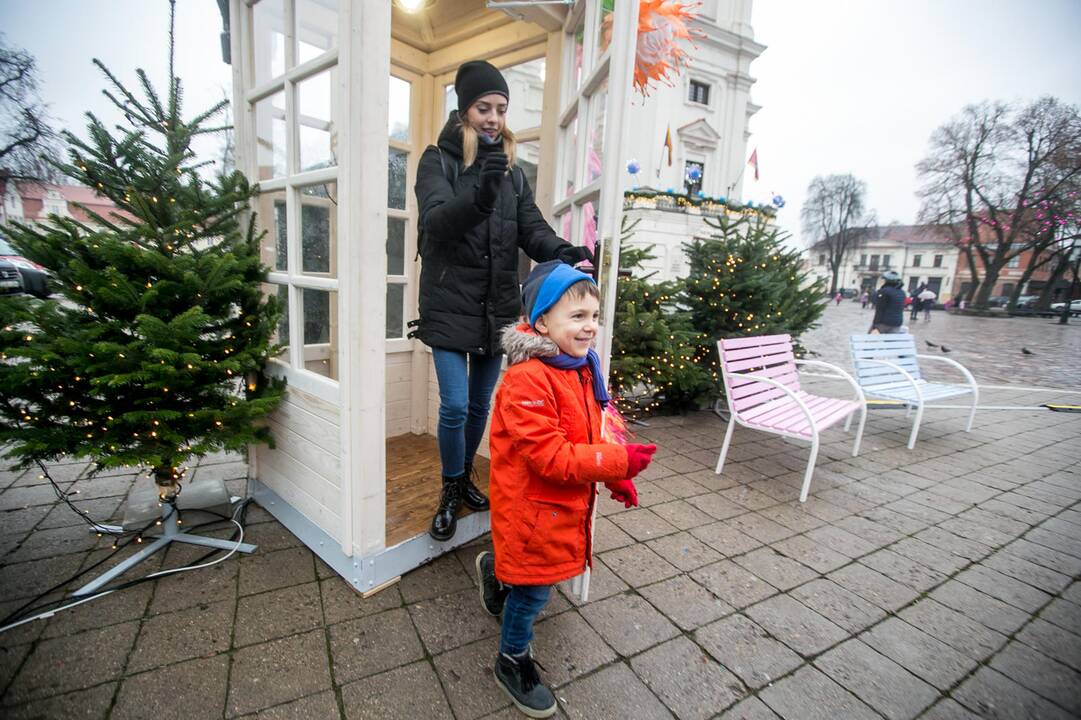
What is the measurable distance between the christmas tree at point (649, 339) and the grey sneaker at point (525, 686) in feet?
9.74

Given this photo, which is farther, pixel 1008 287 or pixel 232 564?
pixel 1008 287

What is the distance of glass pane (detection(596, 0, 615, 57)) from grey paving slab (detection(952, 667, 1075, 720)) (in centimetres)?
287

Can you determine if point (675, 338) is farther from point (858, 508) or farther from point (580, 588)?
point (580, 588)

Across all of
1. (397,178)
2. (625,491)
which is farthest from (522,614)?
(397,178)

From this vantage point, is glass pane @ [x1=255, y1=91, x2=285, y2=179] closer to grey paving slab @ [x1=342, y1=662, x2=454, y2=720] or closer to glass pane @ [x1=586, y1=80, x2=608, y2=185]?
glass pane @ [x1=586, y1=80, x2=608, y2=185]

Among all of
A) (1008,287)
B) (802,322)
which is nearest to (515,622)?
(802,322)

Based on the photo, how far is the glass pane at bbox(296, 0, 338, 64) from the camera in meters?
1.86

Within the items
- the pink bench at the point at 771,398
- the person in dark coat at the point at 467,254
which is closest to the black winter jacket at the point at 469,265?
the person in dark coat at the point at 467,254

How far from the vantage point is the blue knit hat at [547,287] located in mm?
1480

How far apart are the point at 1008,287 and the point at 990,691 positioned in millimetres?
68417

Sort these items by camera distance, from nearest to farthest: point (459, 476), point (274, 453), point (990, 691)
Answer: point (990, 691)
point (459, 476)
point (274, 453)

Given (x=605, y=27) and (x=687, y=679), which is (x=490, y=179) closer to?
(x=605, y=27)

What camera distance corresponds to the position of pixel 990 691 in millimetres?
1718

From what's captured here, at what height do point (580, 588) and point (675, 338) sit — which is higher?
point (675, 338)
